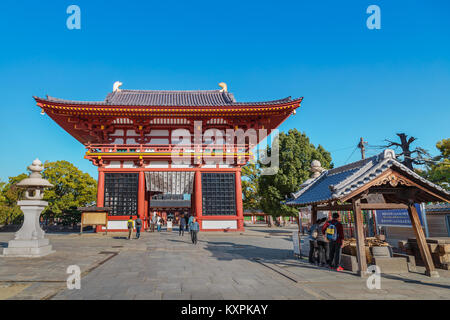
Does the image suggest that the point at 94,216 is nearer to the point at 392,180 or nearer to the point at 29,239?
the point at 29,239

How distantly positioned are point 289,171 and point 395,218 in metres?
13.7

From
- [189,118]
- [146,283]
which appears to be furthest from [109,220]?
[146,283]

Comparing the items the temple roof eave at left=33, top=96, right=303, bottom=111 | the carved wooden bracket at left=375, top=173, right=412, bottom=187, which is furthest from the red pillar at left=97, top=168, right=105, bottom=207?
the carved wooden bracket at left=375, top=173, right=412, bottom=187

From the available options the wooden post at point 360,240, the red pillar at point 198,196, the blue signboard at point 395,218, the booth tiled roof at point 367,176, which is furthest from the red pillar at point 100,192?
the blue signboard at point 395,218

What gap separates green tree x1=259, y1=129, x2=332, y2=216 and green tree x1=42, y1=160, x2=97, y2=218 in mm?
18488

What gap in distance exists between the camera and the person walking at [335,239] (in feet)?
23.5

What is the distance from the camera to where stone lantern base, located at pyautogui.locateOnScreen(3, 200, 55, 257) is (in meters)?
9.34

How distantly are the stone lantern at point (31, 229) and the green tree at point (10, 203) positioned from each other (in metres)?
18.1

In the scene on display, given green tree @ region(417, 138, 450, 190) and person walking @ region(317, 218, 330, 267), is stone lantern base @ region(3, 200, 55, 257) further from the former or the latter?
green tree @ region(417, 138, 450, 190)

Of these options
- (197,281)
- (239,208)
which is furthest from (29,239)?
(239,208)

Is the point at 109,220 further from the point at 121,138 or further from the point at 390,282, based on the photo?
the point at 390,282

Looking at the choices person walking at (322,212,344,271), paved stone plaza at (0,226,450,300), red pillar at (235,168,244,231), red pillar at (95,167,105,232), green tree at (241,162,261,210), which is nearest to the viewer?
paved stone plaza at (0,226,450,300)

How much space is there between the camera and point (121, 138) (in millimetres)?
20672

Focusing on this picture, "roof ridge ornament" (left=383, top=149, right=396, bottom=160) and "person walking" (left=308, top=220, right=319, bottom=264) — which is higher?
"roof ridge ornament" (left=383, top=149, right=396, bottom=160)
